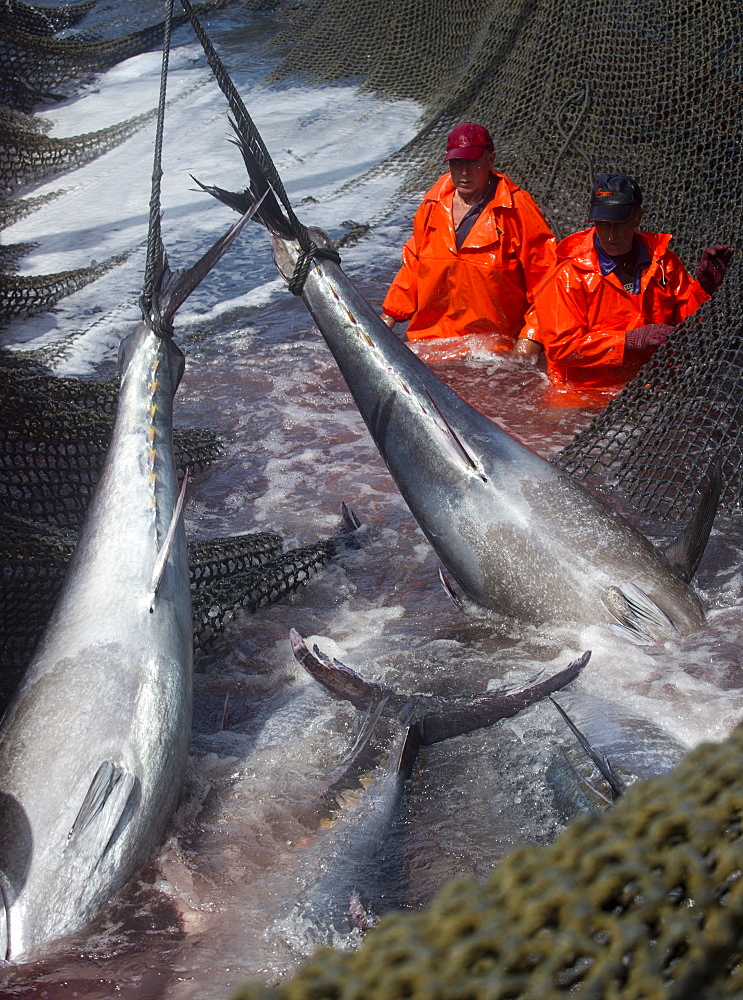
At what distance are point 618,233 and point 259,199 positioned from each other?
2.40m

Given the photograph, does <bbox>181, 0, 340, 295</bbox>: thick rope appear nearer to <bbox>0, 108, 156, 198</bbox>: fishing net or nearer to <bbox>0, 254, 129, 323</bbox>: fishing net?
<bbox>0, 254, 129, 323</bbox>: fishing net

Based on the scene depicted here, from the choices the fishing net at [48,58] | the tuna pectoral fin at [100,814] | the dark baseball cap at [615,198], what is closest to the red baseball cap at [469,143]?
the dark baseball cap at [615,198]

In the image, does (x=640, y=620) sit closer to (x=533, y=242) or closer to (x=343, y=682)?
(x=343, y=682)

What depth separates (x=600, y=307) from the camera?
5449mm

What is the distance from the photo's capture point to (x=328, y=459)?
554cm

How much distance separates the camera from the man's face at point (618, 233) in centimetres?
521

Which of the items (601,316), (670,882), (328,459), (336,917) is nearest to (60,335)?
(328,459)

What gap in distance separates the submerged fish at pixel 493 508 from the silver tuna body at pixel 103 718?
973 mm

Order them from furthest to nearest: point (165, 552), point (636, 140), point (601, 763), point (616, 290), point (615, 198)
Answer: point (636, 140) < point (616, 290) < point (615, 198) < point (165, 552) < point (601, 763)

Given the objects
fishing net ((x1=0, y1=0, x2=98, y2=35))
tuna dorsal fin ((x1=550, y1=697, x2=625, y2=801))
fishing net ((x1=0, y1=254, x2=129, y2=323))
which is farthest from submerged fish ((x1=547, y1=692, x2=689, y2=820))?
fishing net ((x1=0, y1=0, x2=98, y2=35))

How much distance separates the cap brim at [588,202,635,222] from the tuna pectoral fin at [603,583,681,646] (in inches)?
107

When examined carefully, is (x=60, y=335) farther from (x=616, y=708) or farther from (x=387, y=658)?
(x=616, y=708)

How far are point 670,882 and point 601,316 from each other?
472cm

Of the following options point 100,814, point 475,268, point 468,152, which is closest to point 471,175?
point 468,152
